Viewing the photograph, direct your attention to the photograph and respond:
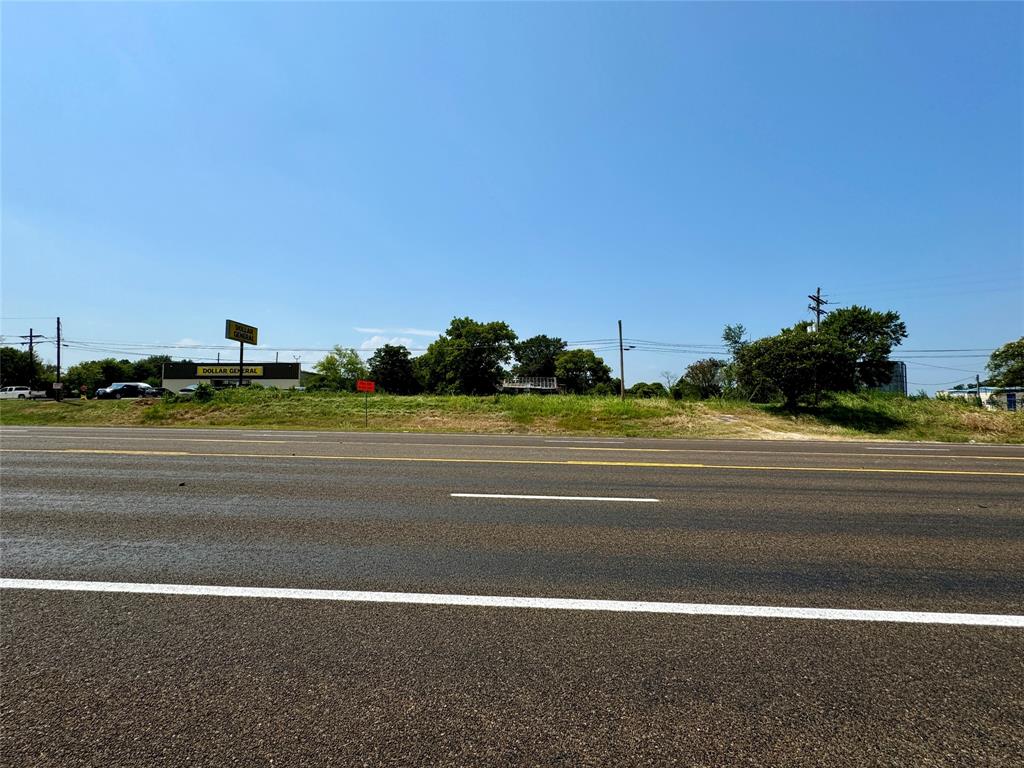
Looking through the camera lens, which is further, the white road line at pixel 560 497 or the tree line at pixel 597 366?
the tree line at pixel 597 366

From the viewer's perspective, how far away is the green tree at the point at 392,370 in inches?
3433

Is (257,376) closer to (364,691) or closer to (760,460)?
(760,460)

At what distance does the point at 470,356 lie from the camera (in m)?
72.6

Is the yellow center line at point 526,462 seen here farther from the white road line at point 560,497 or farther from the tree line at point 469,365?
the tree line at point 469,365

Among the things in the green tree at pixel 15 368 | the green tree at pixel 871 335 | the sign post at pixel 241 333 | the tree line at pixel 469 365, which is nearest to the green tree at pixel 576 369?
the tree line at pixel 469 365

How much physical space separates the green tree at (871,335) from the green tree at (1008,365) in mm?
14061

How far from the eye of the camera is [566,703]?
2.39 m

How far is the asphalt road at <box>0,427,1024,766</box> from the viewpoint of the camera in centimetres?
215

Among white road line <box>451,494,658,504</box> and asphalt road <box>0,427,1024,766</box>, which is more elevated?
asphalt road <box>0,427,1024,766</box>

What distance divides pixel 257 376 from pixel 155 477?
70394mm

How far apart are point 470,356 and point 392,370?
21.3m

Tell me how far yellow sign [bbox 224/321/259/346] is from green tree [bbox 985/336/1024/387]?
80.1m

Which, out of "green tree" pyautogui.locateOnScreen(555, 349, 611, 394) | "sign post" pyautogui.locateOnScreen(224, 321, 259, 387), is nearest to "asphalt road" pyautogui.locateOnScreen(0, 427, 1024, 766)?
"sign post" pyautogui.locateOnScreen(224, 321, 259, 387)

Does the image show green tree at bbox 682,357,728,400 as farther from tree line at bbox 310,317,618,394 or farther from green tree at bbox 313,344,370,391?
green tree at bbox 313,344,370,391
